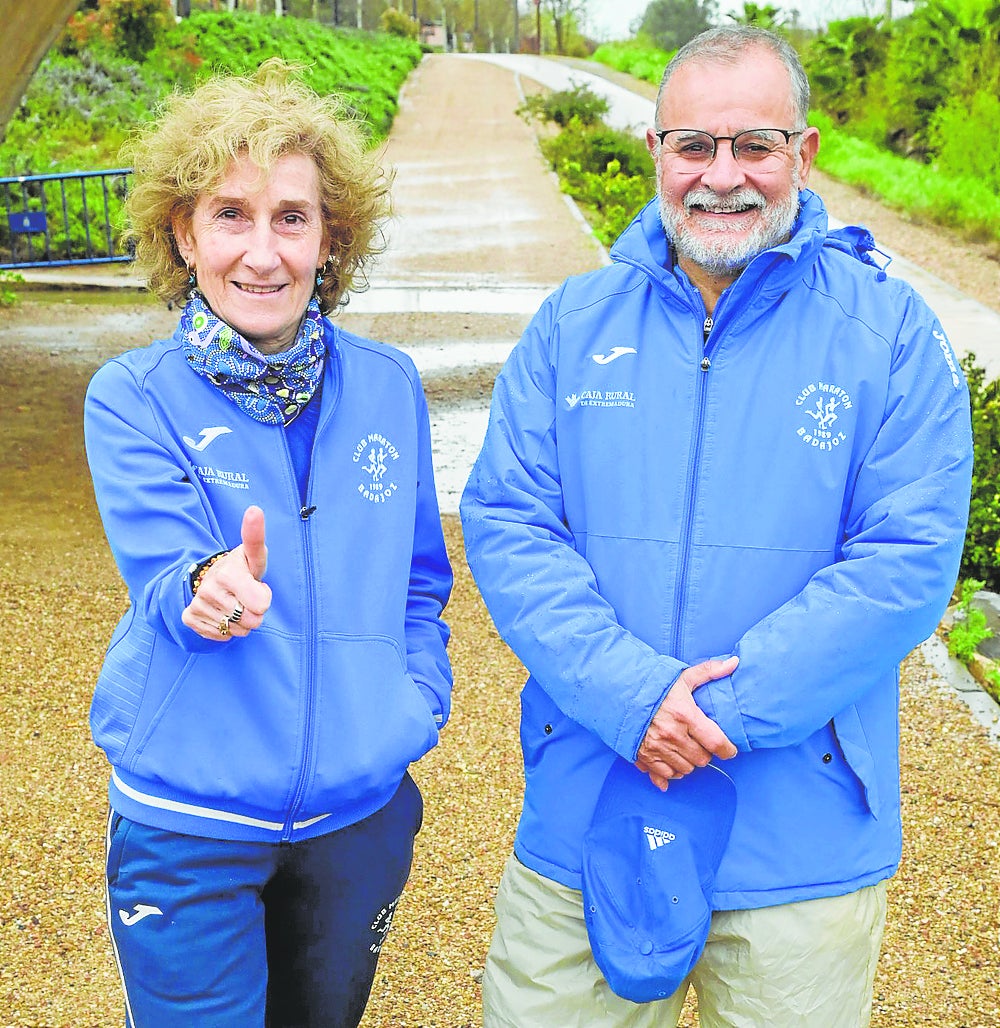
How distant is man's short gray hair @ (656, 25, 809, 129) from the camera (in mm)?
2318

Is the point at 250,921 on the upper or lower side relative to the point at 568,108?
upper

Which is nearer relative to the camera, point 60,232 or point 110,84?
point 60,232

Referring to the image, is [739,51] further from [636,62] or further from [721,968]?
[636,62]

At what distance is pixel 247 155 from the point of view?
2.18 metres

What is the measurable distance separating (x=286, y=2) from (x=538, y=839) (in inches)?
2320

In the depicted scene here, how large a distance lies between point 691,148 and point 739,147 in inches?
3.5

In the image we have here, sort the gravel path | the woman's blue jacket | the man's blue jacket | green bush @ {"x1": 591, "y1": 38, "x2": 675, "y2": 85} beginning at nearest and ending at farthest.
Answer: the woman's blue jacket
the man's blue jacket
the gravel path
green bush @ {"x1": 591, "y1": 38, "x2": 675, "y2": 85}

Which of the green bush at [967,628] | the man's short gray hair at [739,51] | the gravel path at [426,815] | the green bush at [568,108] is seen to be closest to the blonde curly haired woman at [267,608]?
the man's short gray hair at [739,51]

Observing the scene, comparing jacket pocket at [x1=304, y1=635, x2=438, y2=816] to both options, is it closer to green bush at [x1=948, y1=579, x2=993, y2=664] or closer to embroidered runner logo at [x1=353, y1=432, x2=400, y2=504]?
embroidered runner logo at [x1=353, y1=432, x2=400, y2=504]

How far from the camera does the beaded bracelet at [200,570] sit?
1.91 m

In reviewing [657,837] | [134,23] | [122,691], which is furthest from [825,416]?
[134,23]

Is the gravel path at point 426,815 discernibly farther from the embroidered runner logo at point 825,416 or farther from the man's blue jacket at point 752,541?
the embroidered runner logo at point 825,416

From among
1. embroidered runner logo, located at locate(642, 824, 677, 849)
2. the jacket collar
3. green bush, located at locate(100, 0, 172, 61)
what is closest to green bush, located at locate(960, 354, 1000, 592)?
the jacket collar

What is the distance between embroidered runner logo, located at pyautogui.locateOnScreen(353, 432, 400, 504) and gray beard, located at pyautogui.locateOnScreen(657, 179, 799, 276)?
0.67m
